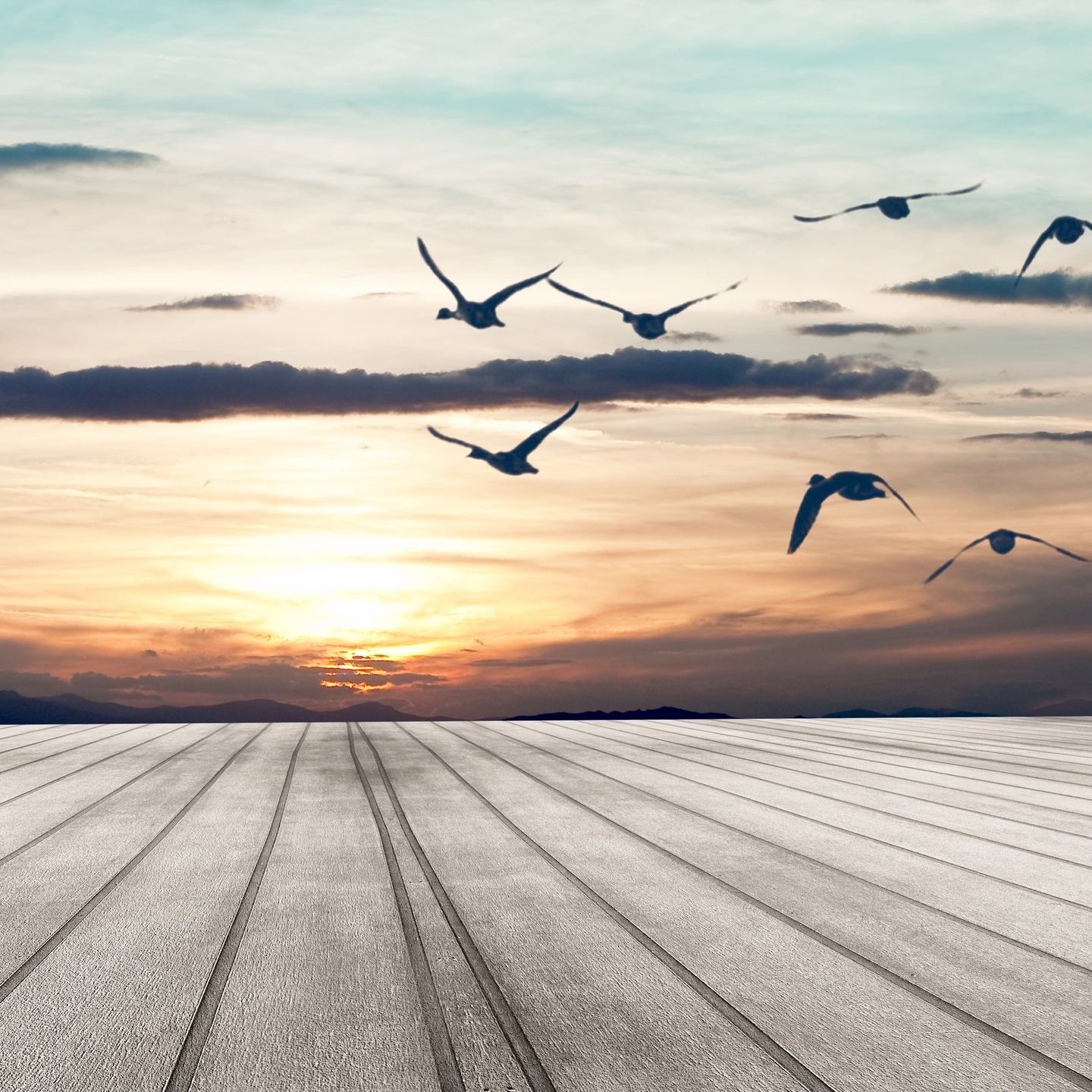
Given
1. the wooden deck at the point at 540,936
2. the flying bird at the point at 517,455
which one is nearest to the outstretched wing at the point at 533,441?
the flying bird at the point at 517,455

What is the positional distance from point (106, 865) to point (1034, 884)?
2.94 metres

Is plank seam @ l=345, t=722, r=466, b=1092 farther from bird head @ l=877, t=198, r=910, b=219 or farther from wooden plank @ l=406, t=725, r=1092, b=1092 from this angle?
bird head @ l=877, t=198, r=910, b=219

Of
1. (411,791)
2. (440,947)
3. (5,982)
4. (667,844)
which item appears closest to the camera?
(5,982)

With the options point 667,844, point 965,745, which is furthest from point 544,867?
point 965,745

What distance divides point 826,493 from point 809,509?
4.01 ft

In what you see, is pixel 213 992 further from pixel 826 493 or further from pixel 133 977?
pixel 826 493

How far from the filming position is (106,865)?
12.3 ft

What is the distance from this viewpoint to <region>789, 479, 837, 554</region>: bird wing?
60.4 ft

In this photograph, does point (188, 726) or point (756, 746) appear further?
point (188, 726)

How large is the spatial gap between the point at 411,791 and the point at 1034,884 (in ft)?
9.54

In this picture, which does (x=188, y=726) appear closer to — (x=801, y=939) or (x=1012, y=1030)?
(x=801, y=939)

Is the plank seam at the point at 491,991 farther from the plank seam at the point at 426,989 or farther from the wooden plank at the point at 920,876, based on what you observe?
the wooden plank at the point at 920,876

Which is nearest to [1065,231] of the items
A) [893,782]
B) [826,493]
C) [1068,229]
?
[1068,229]

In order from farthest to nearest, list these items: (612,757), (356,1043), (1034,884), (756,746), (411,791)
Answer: (756,746)
(612,757)
(411,791)
(1034,884)
(356,1043)
